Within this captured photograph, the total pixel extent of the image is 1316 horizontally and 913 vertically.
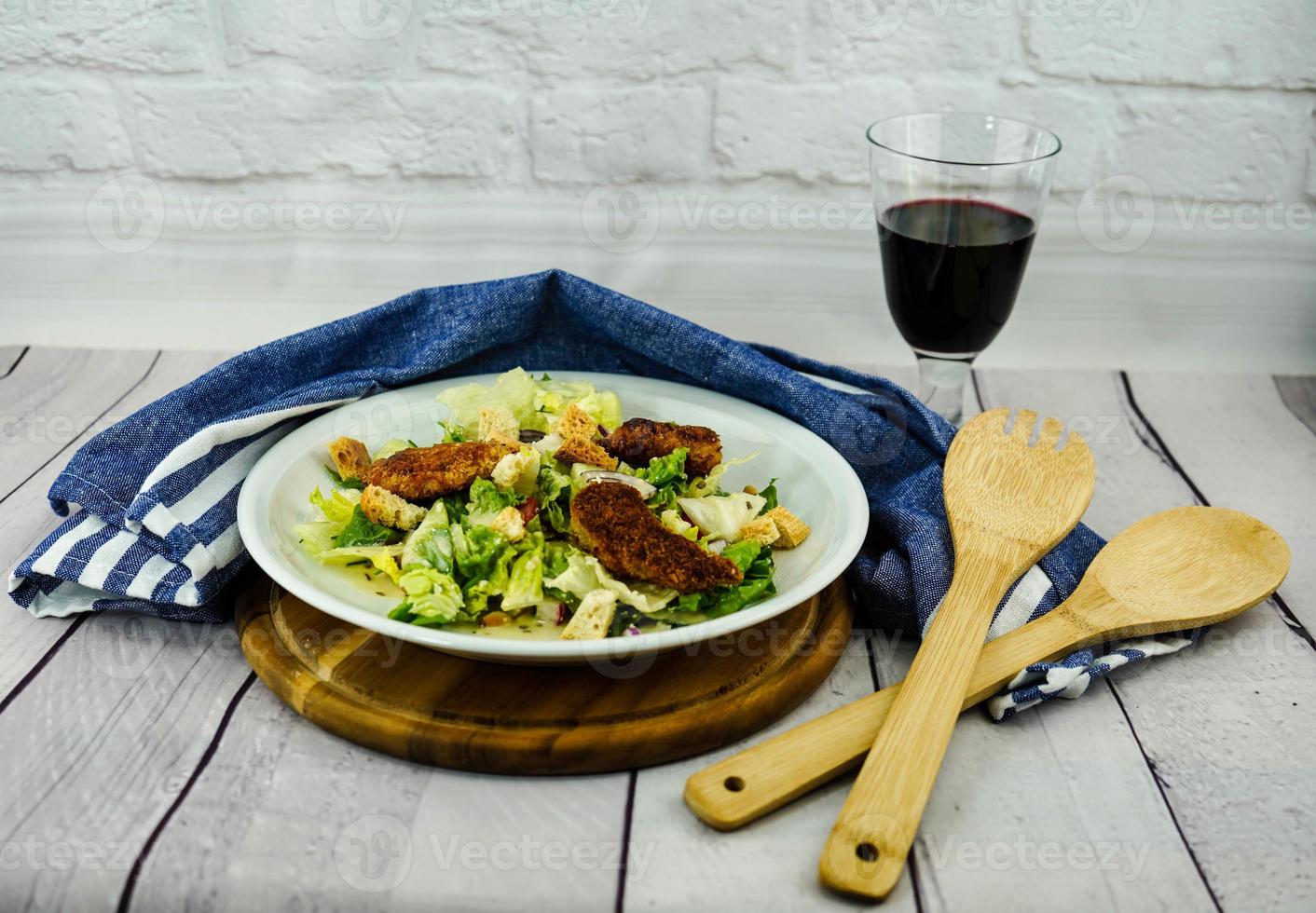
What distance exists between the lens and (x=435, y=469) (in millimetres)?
1363

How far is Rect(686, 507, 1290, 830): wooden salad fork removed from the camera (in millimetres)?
1069

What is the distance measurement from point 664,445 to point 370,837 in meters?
0.59

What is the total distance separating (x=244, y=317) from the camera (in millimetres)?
2279

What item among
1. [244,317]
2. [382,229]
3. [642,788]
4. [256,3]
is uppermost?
[256,3]

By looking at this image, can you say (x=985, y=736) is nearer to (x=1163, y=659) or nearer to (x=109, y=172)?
(x=1163, y=659)

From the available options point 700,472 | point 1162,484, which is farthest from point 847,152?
point 700,472

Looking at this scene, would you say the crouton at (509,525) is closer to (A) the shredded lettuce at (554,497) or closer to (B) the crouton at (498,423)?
(A) the shredded lettuce at (554,497)

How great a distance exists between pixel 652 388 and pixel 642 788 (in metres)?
0.68

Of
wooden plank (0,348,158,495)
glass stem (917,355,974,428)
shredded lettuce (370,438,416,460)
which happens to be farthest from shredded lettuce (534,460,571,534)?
wooden plank (0,348,158,495)

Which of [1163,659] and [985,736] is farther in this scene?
[1163,659]

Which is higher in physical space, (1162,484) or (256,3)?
(256,3)

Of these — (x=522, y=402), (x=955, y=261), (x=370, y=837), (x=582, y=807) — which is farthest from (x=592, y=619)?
(x=955, y=261)

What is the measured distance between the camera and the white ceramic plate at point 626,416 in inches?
43.7

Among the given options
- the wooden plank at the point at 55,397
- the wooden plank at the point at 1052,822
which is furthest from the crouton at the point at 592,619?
the wooden plank at the point at 55,397
